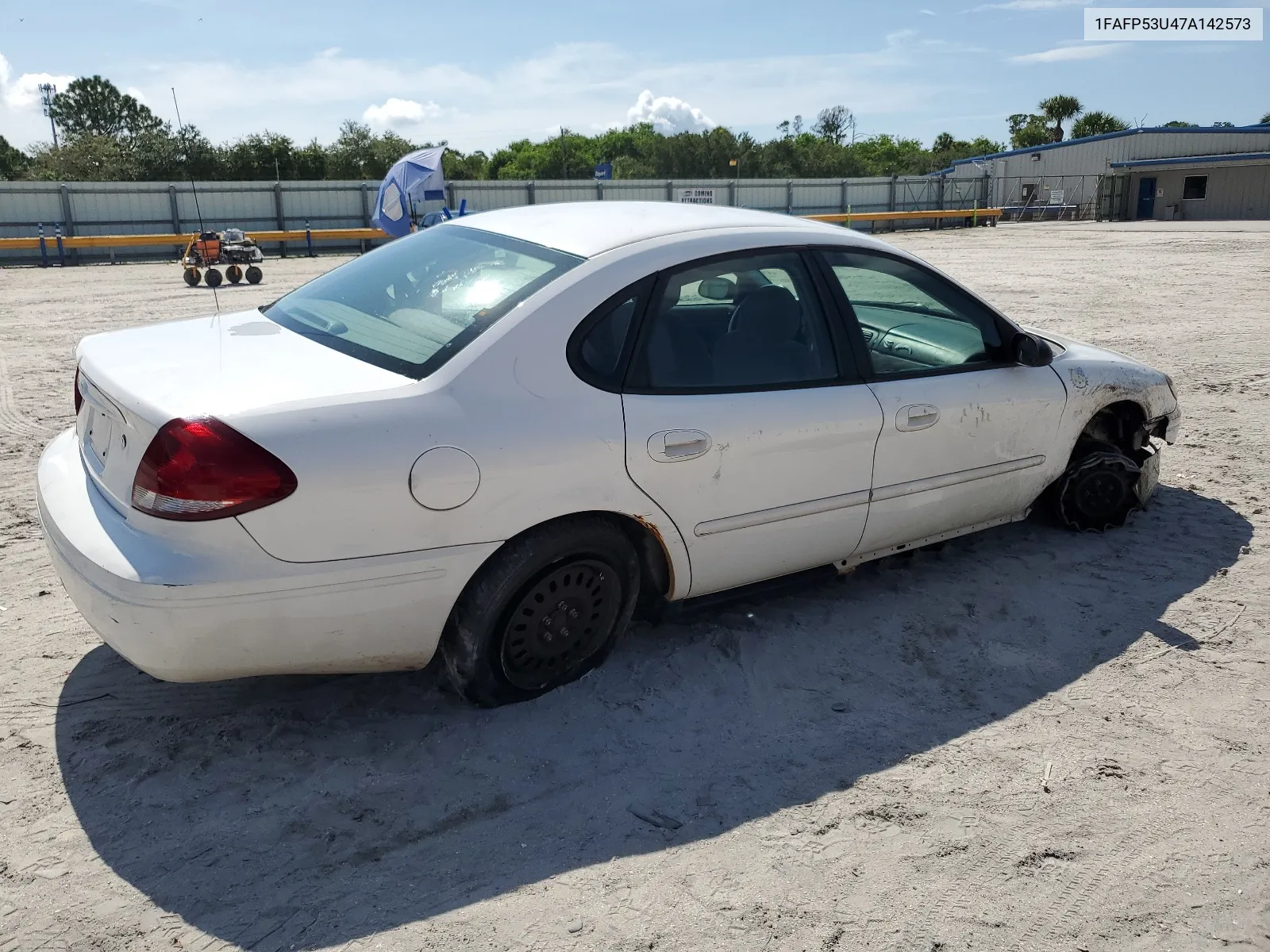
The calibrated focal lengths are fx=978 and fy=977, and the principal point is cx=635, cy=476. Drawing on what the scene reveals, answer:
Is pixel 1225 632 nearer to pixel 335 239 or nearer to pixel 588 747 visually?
pixel 588 747

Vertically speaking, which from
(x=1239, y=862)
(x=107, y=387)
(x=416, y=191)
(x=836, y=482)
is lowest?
(x=1239, y=862)

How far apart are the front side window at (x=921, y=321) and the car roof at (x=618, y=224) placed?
0.76ft

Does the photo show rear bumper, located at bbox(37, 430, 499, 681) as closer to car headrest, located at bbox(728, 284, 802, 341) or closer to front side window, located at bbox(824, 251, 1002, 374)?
car headrest, located at bbox(728, 284, 802, 341)

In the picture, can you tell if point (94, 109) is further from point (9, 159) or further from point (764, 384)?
point (764, 384)

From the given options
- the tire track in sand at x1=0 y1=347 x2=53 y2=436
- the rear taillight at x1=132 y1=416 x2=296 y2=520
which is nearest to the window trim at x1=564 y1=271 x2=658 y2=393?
the rear taillight at x1=132 y1=416 x2=296 y2=520

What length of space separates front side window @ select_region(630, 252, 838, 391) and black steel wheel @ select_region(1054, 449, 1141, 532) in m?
1.78

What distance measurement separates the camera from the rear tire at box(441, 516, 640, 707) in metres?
3.03

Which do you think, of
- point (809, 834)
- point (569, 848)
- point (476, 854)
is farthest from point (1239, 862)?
point (476, 854)

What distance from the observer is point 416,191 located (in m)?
20.7

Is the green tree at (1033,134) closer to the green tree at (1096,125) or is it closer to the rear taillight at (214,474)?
the green tree at (1096,125)

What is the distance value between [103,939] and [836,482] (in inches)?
104

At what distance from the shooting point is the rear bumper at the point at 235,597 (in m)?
2.61

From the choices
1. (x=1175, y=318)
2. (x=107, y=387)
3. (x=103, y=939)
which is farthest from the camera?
(x=1175, y=318)

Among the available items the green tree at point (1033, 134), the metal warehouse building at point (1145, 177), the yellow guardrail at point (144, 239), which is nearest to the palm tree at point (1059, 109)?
the green tree at point (1033, 134)
